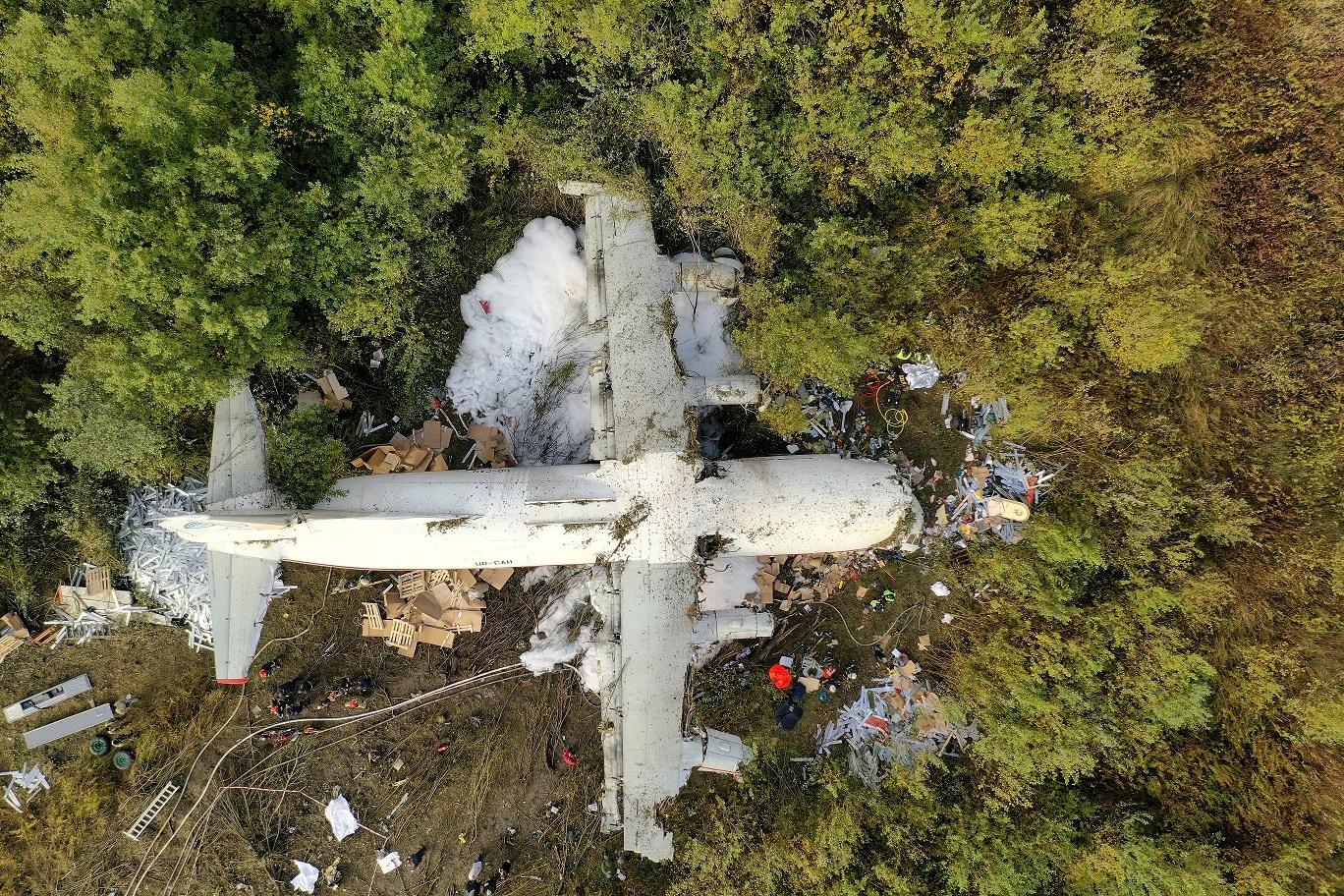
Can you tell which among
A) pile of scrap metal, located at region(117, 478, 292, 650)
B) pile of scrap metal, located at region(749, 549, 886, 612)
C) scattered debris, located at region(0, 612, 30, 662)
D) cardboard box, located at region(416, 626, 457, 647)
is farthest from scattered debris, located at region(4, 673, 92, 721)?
pile of scrap metal, located at region(749, 549, 886, 612)

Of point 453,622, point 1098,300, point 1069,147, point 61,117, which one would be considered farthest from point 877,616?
point 61,117

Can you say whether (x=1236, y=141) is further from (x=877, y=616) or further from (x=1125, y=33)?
(x=877, y=616)

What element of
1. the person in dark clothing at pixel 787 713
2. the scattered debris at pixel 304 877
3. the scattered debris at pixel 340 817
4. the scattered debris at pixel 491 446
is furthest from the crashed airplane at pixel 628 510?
the scattered debris at pixel 304 877

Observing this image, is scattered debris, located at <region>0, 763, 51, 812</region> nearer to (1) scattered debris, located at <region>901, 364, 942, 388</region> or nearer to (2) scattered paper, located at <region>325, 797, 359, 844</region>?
(2) scattered paper, located at <region>325, 797, 359, 844</region>

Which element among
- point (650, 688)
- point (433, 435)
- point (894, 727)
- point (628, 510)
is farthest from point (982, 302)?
point (433, 435)

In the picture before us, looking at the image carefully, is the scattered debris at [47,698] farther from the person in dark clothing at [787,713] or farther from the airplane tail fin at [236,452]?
the person in dark clothing at [787,713]

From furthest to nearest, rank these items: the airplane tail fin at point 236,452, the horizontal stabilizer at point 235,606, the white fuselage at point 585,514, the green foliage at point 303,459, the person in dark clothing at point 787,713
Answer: the person in dark clothing at point 787,713 < the green foliage at point 303,459 < the white fuselage at point 585,514 < the airplane tail fin at point 236,452 < the horizontal stabilizer at point 235,606

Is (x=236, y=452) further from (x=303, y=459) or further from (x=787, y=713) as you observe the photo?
(x=787, y=713)
